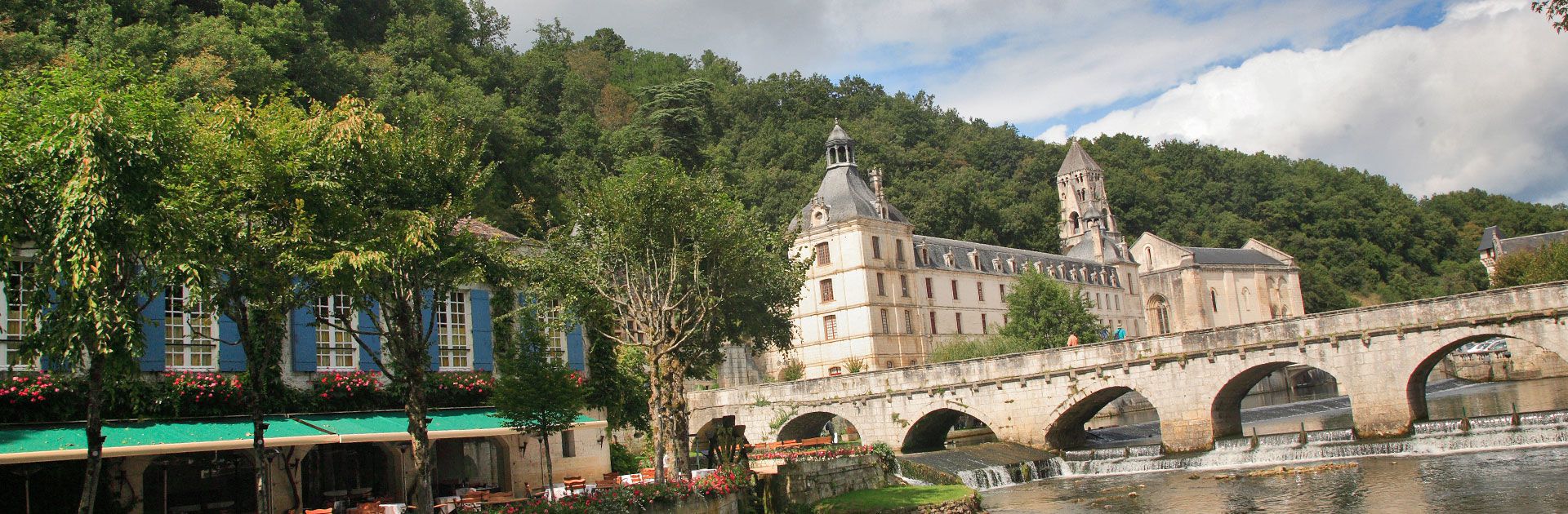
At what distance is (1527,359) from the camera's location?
57.8 metres

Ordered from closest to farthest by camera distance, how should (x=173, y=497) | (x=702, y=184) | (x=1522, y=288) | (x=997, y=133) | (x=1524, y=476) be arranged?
(x=173, y=497) → (x=1524, y=476) → (x=702, y=184) → (x=1522, y=288) → (x=997, y=133)

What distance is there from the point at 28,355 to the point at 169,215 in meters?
2.08

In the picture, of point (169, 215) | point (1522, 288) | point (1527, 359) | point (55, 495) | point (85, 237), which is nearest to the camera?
point (85, 237)

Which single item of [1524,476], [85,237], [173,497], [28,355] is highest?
[85,237]

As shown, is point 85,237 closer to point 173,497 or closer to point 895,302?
point 173,497

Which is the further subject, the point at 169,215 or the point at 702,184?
the point at 702,184

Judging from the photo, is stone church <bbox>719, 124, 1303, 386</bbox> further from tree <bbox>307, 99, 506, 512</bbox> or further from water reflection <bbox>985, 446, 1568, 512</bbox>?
tree <bbox>307, 99, 506, 512</bbox>

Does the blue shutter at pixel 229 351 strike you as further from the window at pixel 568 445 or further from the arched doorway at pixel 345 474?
the window at pixel 568 445

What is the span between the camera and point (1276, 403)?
5609 centimetres

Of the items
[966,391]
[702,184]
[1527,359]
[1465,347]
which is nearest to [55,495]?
[702,184]

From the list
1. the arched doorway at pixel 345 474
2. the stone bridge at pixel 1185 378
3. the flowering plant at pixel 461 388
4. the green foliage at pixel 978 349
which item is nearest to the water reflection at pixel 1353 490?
the stone bridge at pixel 1185 378

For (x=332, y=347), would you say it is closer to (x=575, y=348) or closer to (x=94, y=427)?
(x=575, y=348)

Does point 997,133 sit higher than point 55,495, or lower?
higher

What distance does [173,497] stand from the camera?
2066 centimetres
